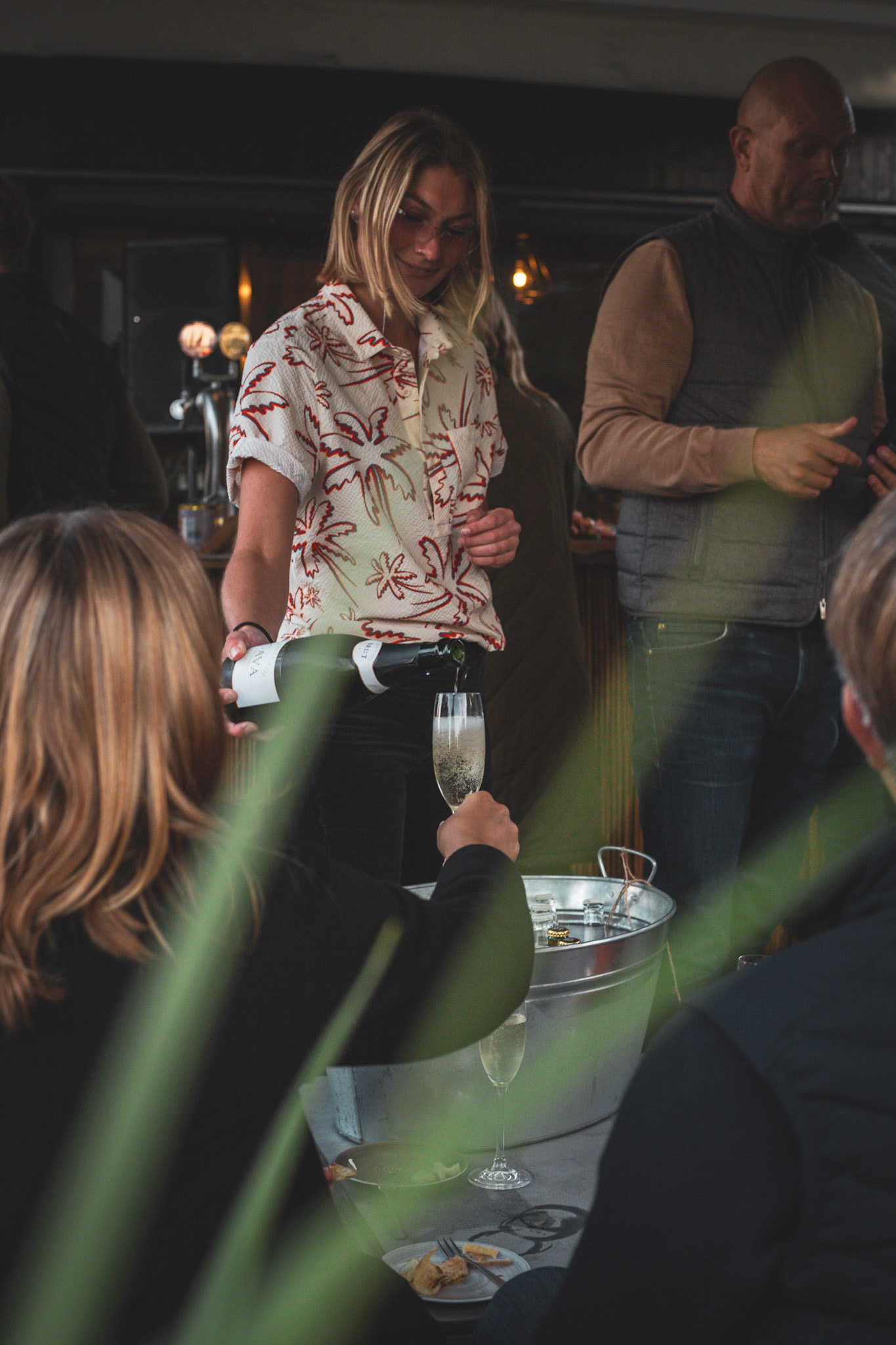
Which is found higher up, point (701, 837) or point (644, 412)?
point (644, 412)

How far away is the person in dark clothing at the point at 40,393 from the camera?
2.25m

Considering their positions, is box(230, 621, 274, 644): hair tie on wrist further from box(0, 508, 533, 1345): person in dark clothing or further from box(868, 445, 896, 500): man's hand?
box(868, 445, 896, 500): man's hand

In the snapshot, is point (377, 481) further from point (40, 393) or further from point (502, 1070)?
point (40, 393)

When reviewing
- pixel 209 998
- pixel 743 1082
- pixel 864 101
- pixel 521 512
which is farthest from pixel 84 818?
pixel 864 101

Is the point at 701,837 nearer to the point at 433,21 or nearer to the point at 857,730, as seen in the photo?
the point at 857,730

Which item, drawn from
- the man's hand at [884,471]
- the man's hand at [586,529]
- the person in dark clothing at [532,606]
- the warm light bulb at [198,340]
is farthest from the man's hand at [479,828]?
the warm light bulb at [198,340]

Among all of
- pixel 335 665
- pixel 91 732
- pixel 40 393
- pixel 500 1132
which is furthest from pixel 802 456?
pixel 40 393

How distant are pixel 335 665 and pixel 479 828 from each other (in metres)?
0.45

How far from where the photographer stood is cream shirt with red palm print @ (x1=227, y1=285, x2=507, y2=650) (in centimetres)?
141

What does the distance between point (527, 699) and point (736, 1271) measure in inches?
77.8

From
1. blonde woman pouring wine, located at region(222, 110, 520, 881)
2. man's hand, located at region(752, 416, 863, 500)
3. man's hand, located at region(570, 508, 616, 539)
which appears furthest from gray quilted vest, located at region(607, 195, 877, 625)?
man's hand, located at region(570, 508, 616, 539)

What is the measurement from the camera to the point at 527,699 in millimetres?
2514

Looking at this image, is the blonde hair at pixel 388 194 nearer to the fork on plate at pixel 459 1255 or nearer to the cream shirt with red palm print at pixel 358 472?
the cream shirt with red palm print at pixel 358 472

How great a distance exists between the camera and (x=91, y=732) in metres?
0.74
